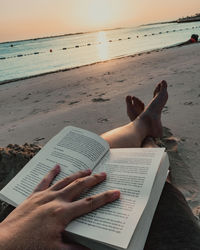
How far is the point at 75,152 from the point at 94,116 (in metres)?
1.51

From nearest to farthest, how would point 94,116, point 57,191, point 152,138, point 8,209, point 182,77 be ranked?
point 57,191 < point 8,209 < point 152,138 < point 94,116 < point 182,77

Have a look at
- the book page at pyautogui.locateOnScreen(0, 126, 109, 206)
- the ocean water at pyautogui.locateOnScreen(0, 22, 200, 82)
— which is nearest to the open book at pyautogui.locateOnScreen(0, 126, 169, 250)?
the book page at pyautogui.locateOnScreen(0, 126, 109, 206)

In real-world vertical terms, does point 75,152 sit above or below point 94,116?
above

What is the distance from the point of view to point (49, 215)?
2.07 feet

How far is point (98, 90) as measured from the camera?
3.60m

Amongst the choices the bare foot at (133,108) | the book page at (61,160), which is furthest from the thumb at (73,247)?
the bare foot at (133,108)

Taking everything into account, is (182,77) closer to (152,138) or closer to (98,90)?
(98,90)

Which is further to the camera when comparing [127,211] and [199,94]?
[199,94]

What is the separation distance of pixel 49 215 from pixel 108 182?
0.74 ft

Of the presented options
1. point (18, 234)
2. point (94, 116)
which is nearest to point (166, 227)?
point (18, 234)

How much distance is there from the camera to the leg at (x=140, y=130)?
4.11 ft

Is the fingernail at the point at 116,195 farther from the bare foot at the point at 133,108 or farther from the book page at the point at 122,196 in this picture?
the bare foot at the point at 133,108

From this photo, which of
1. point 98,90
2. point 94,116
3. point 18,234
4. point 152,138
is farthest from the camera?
point 98,90

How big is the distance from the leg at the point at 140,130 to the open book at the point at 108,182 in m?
0.22
